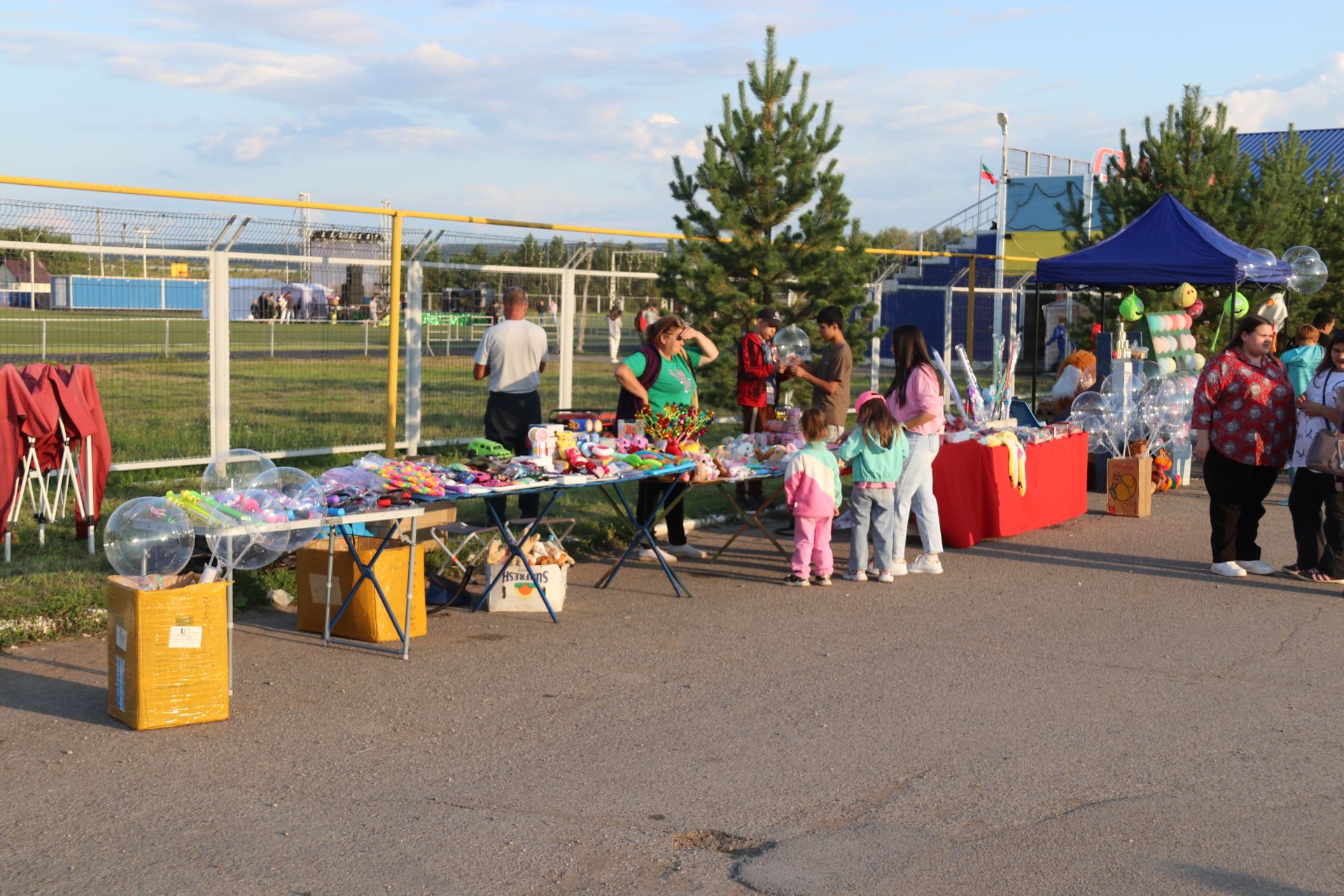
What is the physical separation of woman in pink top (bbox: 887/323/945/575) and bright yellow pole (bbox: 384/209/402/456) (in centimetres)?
472

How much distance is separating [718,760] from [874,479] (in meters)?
3.97

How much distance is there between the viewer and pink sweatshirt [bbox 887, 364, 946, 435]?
368 inches

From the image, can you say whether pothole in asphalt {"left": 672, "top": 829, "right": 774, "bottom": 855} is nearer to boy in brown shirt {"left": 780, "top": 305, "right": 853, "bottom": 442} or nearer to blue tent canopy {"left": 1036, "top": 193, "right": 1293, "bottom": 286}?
boy in brown shirt {"left": 780, "top": 305, "right": 853, "bottom": 442}

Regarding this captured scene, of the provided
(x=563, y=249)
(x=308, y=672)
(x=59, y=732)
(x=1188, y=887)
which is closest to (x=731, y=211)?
(x=563, y=249)

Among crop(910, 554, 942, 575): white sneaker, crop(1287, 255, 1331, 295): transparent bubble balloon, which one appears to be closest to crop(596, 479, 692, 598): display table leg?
crop(910, 554, 942, 575): white sneaker

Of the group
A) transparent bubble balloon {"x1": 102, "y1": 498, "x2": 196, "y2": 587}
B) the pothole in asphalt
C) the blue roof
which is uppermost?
the blue roof

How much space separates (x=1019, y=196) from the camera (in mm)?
35688

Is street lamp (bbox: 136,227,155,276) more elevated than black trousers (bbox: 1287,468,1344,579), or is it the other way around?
street lamp (bbox: 136,227,155,276)

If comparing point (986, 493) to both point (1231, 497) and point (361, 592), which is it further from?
point (361, 592)

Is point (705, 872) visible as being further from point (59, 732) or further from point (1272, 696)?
point (1272, 696)

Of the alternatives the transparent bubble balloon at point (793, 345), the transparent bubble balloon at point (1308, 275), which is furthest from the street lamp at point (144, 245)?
the transparent bubble balloon at point (1308, 275)

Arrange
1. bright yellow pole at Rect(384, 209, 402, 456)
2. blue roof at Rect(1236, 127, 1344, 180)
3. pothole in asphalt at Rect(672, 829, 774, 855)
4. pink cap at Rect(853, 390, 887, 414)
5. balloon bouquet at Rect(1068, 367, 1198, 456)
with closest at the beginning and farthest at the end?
pothole in asphalt at Rect(672, 829, 774, 855), pink cap at Rect(853, 390, 887, 414), bright yellow pole at Rect(384, 209, 402, 456), balloon bouquet at Rect(1068, 367, 1198, 456), blue roof at Rect(1236, 127, 1344, 180)

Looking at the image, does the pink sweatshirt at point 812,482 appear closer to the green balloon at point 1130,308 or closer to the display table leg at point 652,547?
the display table leg at point 652,547

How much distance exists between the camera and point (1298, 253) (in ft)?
52.5
